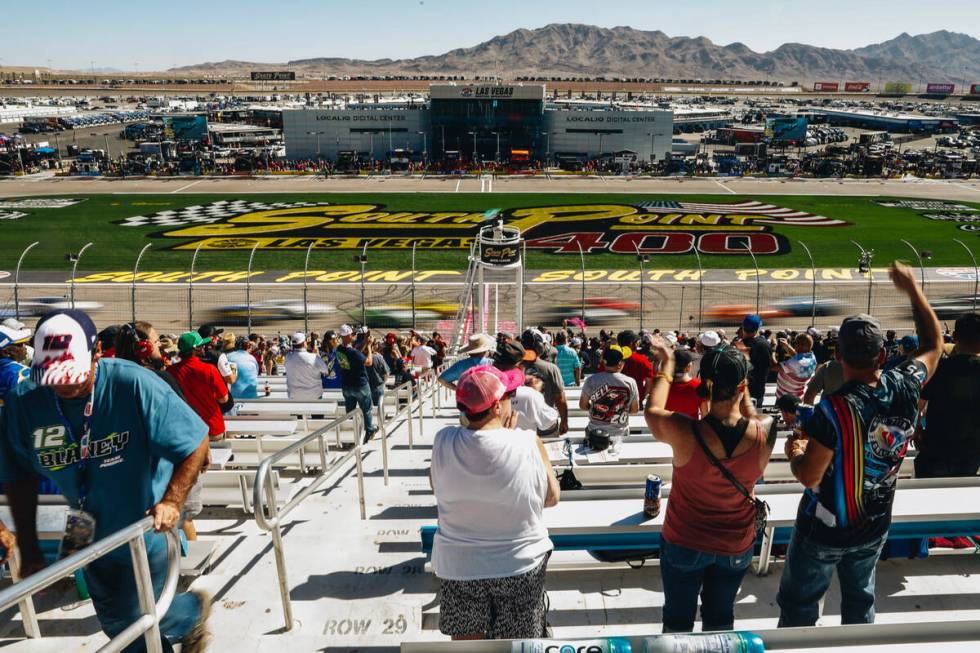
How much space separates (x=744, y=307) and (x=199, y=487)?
75.3 ft

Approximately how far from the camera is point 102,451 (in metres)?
2.83

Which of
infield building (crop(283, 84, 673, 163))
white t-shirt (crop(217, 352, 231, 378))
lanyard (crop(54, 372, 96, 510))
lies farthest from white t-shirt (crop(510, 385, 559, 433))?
infield building (crop(283, 84, 673, 163))

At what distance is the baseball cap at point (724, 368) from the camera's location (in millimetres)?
3052

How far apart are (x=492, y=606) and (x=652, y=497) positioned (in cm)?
175

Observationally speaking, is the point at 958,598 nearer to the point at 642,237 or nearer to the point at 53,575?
the point at 53,575

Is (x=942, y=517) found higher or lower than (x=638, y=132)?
lower

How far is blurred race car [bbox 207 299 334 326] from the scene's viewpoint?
925 inches

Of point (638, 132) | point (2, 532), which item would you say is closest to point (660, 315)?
point (2, 532)

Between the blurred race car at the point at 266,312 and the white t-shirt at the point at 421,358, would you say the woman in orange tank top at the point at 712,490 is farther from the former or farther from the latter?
the blurred race car at the point at 266,312

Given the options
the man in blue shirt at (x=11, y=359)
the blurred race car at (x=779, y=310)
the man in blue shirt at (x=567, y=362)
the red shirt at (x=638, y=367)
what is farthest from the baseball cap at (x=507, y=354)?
the blurred race car at (x=779, y=310)

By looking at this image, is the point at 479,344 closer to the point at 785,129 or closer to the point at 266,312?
the point at 266,312

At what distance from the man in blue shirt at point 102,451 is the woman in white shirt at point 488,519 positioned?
1194mm

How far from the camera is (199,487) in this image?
14.1ft

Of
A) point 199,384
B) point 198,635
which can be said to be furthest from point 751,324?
point 198,635
